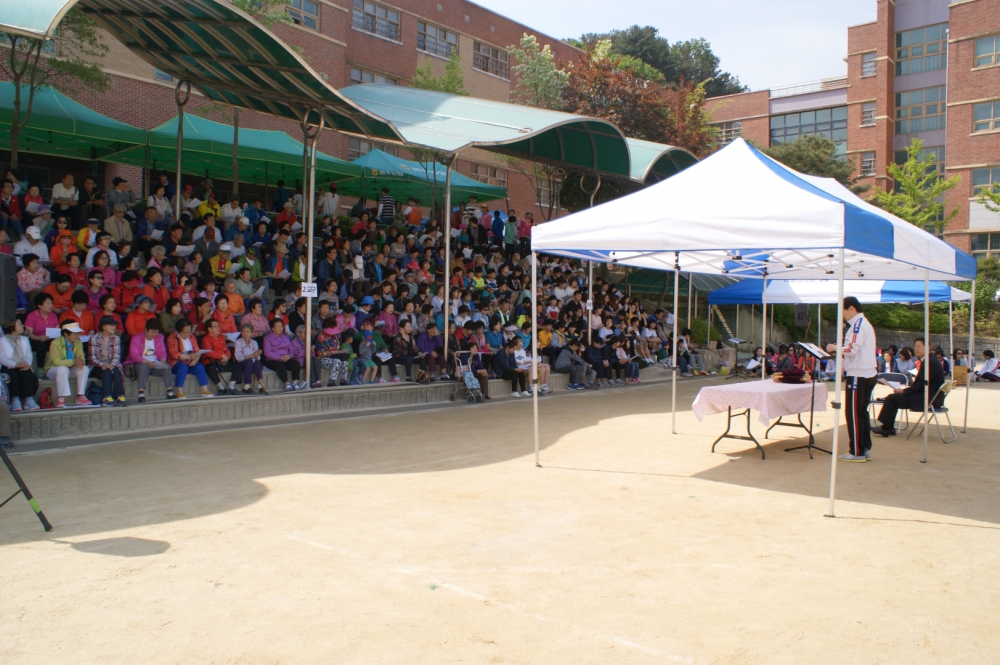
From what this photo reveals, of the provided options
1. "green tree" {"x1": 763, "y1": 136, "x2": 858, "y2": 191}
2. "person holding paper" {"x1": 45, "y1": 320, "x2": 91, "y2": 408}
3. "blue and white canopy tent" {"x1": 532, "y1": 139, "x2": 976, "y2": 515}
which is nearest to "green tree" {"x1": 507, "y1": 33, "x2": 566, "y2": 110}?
"green tree" {"x1": 763, "y1": 136, "x2": 858, "y2": 191}

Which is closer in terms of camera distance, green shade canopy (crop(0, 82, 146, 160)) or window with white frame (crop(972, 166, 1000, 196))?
green shade canopy (crop(0, 82, 146, 160))

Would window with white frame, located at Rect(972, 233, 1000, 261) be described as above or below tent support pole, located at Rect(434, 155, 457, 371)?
above

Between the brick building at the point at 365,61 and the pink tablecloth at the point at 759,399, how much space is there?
17034mm

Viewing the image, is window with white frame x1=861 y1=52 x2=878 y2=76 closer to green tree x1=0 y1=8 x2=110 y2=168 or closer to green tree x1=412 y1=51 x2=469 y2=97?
green tree x1=412 y1=51 x2=469 y2=97

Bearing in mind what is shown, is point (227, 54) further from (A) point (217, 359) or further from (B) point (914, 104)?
(B) point (914, 104)

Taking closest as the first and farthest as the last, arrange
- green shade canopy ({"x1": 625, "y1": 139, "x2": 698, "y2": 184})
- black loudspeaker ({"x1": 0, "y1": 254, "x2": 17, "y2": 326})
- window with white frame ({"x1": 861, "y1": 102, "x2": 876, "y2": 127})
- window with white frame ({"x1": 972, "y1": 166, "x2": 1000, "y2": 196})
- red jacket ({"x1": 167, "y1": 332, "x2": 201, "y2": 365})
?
black loudspeaker ({"x1": 0, "y1": 254, "x2": 17, "y2": 326}), red jacket ({"x1": 167, "y1": 332, "x2": 201, "y2": 365}), green shade canopy ({"x1": 625, "y1": 139, "x2": 698, "y2": 184}), window with white frame ({"x1": 972, "y1": 166, "x2": 1000, "y2": 196}), window with white frame ({"x1": 861, "y1": 102, "x2": 876, "y2": 127})

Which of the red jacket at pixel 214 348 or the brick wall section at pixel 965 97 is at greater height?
the brick wall section at pixel 965 97

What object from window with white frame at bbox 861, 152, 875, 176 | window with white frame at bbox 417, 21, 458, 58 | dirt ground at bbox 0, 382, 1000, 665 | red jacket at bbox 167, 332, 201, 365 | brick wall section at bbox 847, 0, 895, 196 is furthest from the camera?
window with white frame at bbox 861, 152, 875, 176

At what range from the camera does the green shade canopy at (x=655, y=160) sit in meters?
18.8

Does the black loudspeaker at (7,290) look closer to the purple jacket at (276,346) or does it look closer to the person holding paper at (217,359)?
the person holding paper at (217,359)

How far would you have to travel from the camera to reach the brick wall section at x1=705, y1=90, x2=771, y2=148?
2191 inches

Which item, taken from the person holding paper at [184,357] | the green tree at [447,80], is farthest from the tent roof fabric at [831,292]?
the green tree at [447,80]

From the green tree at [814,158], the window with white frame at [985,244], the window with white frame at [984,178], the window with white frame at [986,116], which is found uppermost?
the window with white frame at [986,116]

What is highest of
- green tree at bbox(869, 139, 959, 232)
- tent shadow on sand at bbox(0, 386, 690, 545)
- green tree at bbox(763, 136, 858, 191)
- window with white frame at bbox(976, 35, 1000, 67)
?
window with white frame at bbox(976, 35, 1000, 67)
